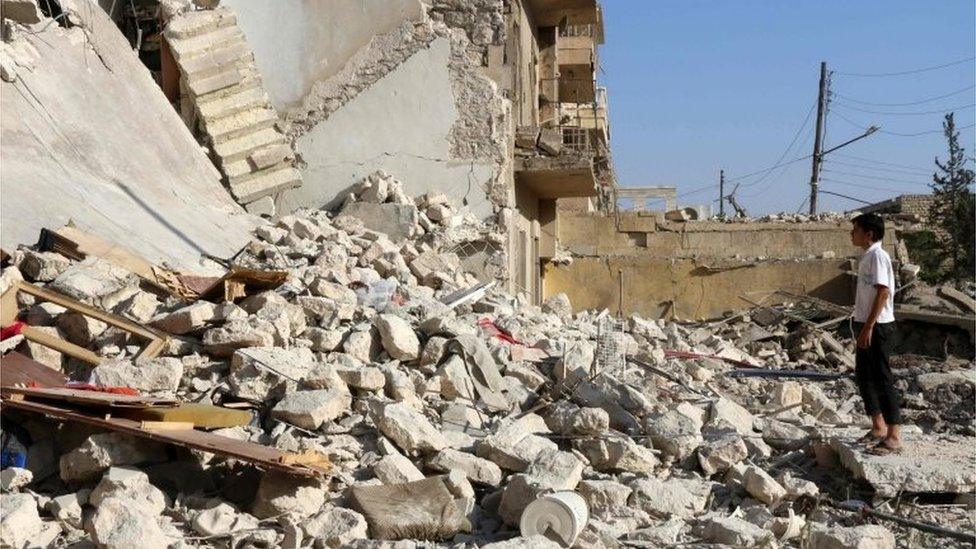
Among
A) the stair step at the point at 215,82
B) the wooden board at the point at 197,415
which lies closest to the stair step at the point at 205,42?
the stair step at the point at 215,82

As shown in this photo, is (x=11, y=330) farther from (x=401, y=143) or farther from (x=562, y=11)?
(x=562, y=11)

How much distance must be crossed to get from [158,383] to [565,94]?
17.1m

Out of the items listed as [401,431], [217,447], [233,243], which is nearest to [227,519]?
[217,447]

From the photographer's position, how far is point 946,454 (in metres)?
5.38

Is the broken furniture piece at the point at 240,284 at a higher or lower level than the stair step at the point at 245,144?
lower

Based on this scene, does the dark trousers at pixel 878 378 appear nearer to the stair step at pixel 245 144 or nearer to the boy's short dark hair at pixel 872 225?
the boy's short dark hair at pixel 872 225

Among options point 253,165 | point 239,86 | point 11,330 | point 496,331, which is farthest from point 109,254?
point 239,86

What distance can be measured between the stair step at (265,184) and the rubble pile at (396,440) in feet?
11.3

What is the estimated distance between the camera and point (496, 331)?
7734 mm

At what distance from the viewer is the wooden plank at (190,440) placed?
13.8ft

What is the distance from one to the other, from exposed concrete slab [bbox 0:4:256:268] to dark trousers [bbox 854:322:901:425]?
4779 millimetres

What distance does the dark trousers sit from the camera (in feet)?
17.3

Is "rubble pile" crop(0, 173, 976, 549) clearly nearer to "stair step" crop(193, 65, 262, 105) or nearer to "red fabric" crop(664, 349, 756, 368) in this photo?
"red fabric" crop(664, 349, 756, 368)

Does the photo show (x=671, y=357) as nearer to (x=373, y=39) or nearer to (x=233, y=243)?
(x=233, y=243)
